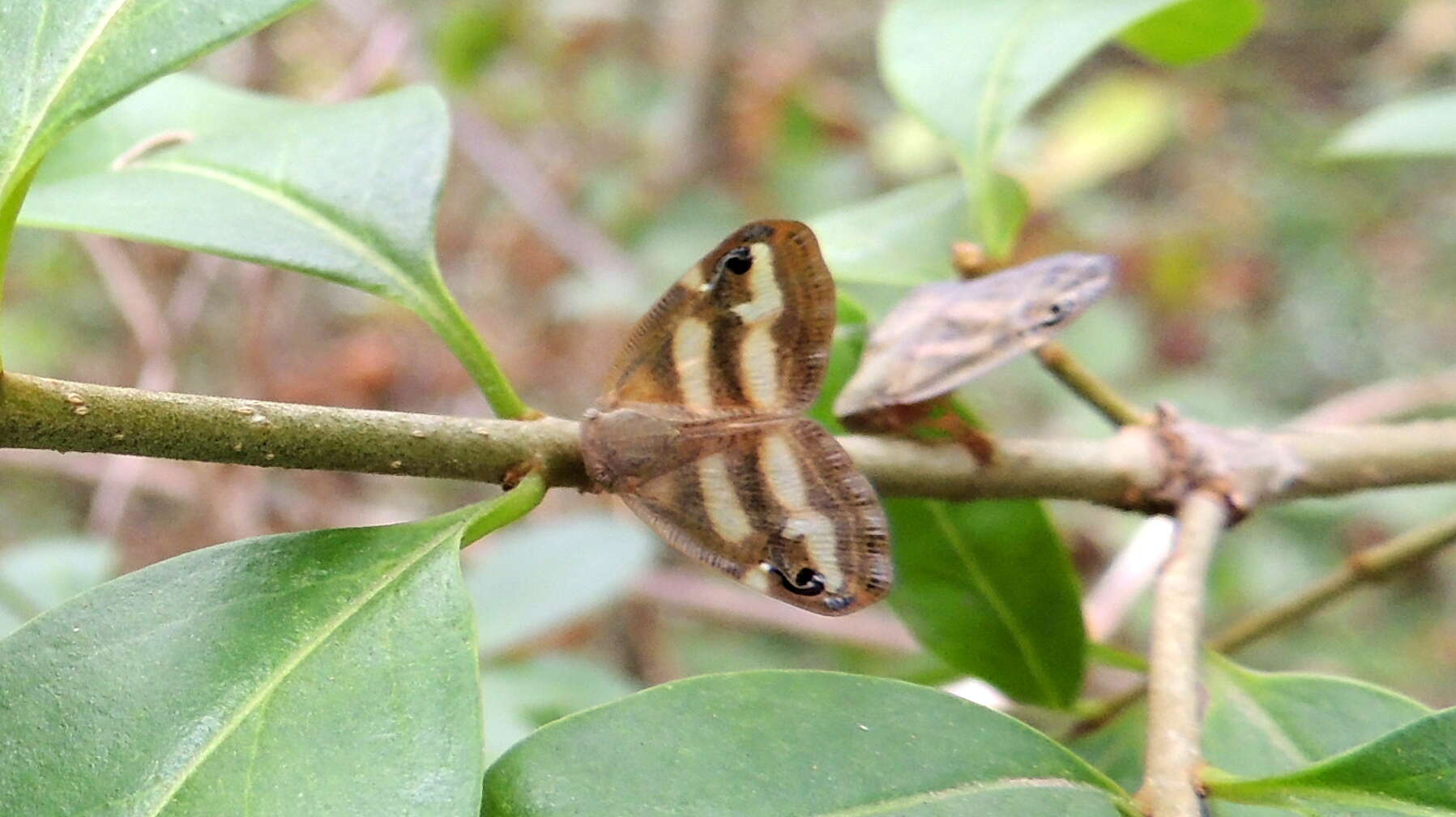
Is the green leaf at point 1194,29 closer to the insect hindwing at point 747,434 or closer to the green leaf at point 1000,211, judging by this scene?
the green leaf at point 1000,211

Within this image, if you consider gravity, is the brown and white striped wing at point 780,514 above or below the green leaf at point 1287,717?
above

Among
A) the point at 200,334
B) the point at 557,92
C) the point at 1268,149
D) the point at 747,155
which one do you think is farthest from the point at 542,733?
the point at 1268,149

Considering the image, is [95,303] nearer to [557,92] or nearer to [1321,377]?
[557,92]

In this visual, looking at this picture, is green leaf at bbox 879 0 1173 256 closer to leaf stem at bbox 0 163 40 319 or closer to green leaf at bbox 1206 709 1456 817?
green leaf at bbox 1206 709 1456 817

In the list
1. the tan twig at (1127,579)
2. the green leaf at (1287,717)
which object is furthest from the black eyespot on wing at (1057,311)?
the tan twig at (1127,579)

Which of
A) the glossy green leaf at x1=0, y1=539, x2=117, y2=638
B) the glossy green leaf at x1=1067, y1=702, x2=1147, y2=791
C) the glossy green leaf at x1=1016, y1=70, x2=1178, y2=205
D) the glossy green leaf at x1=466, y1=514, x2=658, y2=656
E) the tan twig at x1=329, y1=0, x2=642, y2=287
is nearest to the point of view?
the glossy green leaf at x1=1067, y1=702, x2=1147, y2=791

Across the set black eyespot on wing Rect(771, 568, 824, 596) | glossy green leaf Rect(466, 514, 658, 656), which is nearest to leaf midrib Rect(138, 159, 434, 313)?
black eyespot on wing Rect(771, 568, 824, 596)
